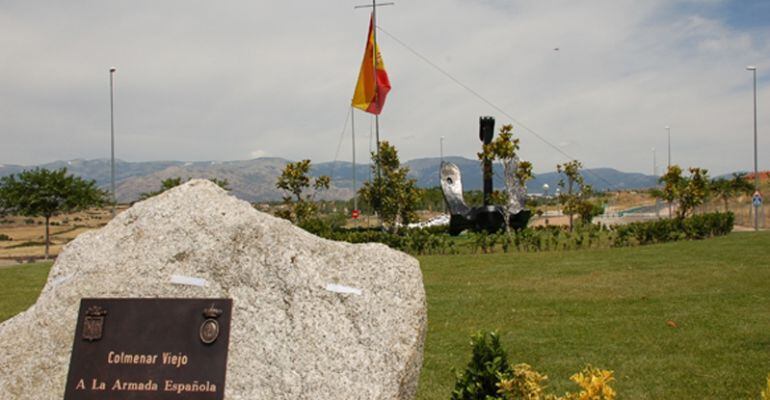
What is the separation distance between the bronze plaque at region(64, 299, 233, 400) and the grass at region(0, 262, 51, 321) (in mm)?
7938

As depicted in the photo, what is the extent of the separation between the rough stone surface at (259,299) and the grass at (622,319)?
2.54 m

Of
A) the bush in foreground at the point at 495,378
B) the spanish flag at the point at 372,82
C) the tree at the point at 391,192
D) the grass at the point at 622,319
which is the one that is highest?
the spanish flag at the point at 372,82

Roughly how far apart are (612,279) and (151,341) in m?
11.6

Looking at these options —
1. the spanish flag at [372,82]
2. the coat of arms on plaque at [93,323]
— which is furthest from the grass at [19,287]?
the spanish flag at [372,82]

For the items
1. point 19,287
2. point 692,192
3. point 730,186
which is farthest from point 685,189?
point 730,186

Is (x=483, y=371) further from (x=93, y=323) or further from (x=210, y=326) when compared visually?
(x=93, y=323)

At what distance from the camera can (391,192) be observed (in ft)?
92.5

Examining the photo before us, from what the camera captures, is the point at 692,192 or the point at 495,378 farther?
the point at 692,192

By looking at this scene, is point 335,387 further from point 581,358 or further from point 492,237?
point 492,237

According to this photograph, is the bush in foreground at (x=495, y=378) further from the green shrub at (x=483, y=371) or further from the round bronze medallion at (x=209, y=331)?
the round bronze medallion at (x=209, y=331)

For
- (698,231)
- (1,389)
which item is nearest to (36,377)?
(1,389)

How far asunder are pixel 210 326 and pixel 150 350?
429 millimetres

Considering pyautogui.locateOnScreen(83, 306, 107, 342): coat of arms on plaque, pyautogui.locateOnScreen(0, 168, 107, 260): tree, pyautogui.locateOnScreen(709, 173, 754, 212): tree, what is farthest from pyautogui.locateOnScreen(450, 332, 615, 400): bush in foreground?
pyautogui.locateOnScreen(709, 173, 754, 212): tree

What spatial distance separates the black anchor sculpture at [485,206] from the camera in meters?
24.7
